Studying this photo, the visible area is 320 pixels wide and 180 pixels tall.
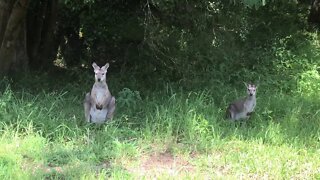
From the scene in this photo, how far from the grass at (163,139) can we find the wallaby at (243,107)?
0.52 ft

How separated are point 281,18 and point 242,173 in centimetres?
916

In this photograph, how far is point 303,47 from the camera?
13.1 m

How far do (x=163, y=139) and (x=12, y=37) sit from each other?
589cm

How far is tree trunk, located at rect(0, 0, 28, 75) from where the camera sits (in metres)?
11.9

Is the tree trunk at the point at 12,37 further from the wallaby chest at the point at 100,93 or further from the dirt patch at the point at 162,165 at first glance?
the dirt patch at the point at 162,165

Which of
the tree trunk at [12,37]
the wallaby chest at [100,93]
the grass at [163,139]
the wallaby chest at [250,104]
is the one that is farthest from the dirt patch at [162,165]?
the tree trunk at [12,37]

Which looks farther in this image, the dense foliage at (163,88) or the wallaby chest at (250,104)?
the wallaby chest at (250,104)

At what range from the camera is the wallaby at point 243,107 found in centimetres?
898

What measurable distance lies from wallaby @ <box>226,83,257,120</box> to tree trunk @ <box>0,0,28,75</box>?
5.49 meters

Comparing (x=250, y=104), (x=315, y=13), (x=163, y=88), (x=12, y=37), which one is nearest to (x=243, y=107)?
(x=250, y=104)

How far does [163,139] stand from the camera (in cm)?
791

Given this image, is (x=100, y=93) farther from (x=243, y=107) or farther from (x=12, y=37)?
(x=12, y=37)

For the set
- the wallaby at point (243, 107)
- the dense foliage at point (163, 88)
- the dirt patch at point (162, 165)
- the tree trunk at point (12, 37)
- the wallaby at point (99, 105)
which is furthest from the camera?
the tree trunk at point (12, 37)

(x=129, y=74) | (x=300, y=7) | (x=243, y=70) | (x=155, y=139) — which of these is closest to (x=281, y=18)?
(x=300, y=7)
